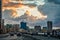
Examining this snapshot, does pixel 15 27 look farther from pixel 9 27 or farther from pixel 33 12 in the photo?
pixel 33 12

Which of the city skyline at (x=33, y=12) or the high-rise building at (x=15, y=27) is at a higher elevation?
the city skyline at (x=33, y=12)

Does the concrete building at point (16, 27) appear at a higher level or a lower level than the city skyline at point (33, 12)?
lower

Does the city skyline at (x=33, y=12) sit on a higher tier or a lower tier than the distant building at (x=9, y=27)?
higher

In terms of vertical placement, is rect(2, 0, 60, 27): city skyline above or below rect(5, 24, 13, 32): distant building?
above

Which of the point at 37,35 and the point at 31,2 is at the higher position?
the point at 31,2

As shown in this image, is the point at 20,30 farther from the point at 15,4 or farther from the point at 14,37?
the point at 15,4

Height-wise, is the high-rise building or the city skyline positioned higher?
the city skyline

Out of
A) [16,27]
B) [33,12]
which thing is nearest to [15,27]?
[16,27]

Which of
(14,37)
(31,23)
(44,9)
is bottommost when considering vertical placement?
(14,37)

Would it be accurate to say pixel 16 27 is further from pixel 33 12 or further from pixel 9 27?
pixel 33 12

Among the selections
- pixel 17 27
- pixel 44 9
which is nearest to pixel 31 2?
pixel 44 9

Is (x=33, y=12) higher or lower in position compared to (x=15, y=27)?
higher

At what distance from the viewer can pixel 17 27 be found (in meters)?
4.11

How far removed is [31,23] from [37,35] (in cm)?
27
